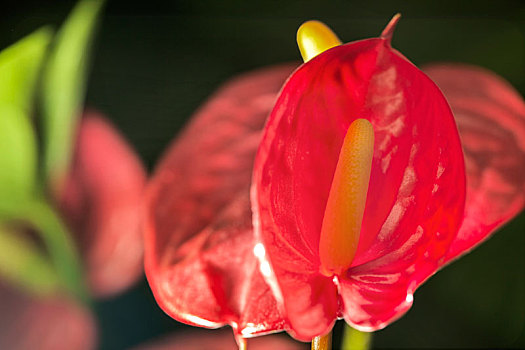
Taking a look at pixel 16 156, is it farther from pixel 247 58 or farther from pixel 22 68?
pixel 247 58

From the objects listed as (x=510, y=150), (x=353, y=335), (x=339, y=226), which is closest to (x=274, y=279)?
(x=339, y=226)

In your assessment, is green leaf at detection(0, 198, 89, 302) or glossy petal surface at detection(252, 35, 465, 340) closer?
glossy petal surface at detection(252, 35, 465, 340)

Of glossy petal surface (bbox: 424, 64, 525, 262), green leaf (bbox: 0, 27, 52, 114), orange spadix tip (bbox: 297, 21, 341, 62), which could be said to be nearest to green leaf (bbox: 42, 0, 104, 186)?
green leaf (bbox: 0, 27, 52, 114)

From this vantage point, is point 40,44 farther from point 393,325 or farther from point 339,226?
point 393,325

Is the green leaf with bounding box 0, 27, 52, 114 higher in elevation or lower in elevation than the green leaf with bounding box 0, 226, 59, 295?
higher

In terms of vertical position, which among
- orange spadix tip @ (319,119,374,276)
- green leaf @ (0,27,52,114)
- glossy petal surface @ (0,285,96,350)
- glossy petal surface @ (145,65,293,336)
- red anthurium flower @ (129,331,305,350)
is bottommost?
red anthurium flower @ (129,331,305,350)

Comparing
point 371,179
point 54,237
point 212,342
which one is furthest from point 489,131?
point 54,237

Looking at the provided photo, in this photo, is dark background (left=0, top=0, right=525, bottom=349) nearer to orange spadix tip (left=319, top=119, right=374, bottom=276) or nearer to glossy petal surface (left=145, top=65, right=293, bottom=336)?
glossy petal surface (left=145, top=65, right=293, bottom=336)
